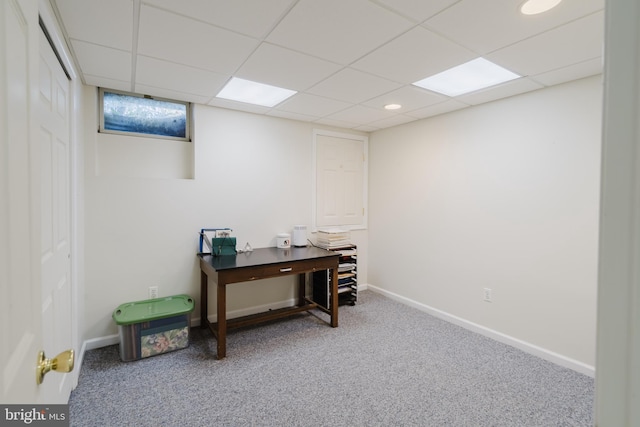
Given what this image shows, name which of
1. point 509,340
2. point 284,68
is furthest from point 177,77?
point 509,340

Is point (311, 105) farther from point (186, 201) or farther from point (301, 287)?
point (301, 287)

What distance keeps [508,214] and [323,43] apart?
2275mm

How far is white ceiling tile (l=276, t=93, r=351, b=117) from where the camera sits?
116 inches

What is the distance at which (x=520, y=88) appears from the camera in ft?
8.61

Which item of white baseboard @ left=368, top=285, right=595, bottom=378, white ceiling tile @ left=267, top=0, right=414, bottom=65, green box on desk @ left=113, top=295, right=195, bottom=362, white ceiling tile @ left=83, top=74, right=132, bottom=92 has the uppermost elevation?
white ceiling tile @ left=83, top=74, right=132, bottom=92

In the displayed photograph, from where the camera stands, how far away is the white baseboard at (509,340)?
244 cm

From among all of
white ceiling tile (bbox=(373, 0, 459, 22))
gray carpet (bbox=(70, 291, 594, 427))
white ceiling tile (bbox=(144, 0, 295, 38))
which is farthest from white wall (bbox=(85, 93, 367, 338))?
white ceiling tile (bbox=(373, 0, 459, 22))

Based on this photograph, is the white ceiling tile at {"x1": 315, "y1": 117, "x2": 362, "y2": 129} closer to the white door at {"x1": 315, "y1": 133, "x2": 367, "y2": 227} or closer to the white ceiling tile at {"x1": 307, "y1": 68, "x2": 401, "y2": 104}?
the white door at {"x1": 315, "y1": 133, "x2": 367, "y2": 227}

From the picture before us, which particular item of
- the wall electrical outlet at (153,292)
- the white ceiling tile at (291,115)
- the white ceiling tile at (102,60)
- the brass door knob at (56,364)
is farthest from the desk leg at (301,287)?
the brass door knob at (56,364)

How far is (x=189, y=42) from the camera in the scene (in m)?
1.92

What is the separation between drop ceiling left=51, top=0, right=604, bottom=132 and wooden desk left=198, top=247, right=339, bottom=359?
1584mm

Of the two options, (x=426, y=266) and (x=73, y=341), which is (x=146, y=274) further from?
(x=426, y=266)

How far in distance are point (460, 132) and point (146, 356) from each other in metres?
3.69

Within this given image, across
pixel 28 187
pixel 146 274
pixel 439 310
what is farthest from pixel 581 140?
pixel 146 274
